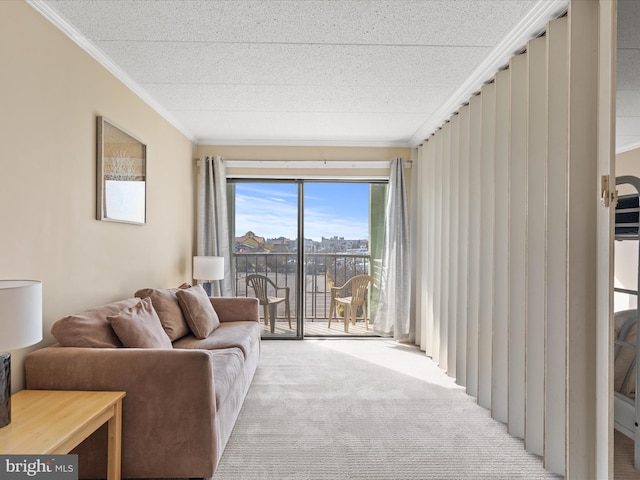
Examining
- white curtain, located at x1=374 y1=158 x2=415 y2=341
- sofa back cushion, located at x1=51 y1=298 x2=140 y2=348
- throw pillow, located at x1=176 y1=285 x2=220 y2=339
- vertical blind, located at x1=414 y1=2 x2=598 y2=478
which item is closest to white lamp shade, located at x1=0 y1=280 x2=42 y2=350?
sofa back cushion, located at x1=51 y1=298 x2=140 y2=348

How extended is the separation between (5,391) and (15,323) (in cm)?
30

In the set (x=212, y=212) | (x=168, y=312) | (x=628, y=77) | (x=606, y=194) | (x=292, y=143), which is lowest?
(x=168, y=312)

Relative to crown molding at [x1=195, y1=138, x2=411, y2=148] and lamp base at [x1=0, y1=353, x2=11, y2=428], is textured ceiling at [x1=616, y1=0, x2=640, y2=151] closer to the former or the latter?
lamp base at [x1=0, y1=353, x2=11, y2=428]

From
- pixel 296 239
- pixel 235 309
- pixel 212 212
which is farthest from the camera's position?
pixel 296 239

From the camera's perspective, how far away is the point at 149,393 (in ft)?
6.67

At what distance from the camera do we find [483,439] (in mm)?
2607

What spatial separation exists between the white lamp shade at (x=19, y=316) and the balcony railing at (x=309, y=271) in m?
3.70

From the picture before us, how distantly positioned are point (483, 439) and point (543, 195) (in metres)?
1.56

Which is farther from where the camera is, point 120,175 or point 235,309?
point 235,309

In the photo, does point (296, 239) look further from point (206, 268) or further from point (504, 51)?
point (504, 51)

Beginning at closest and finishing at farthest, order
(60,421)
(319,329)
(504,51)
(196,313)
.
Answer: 1. (60,421)
2. (504,51)
3. (196,313)
4. (319,329)

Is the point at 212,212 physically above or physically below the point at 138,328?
above

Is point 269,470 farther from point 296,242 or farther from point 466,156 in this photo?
point 296,242

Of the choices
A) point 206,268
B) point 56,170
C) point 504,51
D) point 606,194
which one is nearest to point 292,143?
point 206,268
